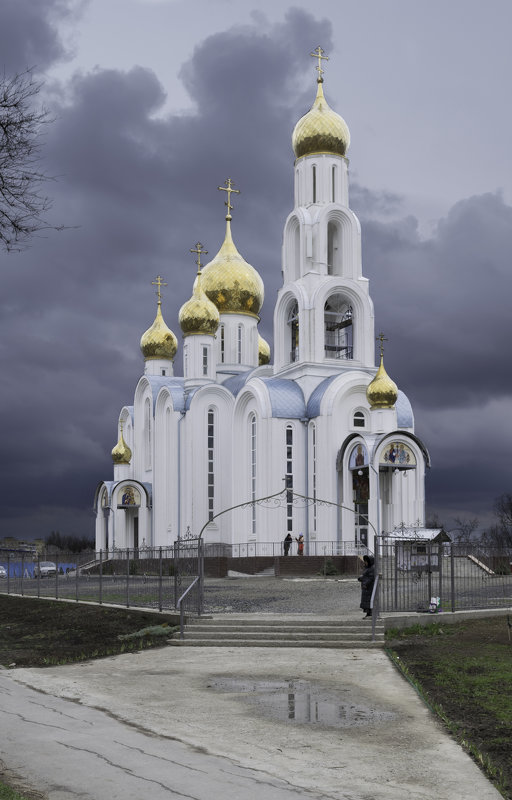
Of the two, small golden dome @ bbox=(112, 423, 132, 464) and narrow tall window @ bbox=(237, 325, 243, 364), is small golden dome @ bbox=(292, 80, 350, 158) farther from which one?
small golden dome @ bbox=(112, 423, 132, 464)

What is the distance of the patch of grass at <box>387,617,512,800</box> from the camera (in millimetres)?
8344

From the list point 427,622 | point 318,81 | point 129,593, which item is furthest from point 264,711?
point 318,81

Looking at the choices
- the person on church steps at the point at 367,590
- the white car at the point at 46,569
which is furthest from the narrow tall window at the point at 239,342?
the person on church steps at the point at 367,590

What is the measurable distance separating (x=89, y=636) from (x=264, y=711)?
7.91 m

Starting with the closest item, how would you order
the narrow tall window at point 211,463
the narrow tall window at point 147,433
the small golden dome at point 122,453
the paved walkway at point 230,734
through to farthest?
the paved walkway at point 230,734
the narrow tall window at point 211,463
the narrow tall window at point 147,433
the small golden dome at point 122,453

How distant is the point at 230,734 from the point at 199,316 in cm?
4189

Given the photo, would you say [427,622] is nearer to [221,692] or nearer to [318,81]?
[221,692]

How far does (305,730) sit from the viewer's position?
8961 mm

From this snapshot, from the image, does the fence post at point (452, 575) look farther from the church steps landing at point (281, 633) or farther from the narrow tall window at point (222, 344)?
the narrow tall window at point (222, 344)

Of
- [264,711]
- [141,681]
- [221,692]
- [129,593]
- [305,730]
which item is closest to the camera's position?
[305,730]

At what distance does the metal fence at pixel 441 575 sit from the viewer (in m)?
18.3

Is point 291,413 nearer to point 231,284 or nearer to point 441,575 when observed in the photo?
point 231,284

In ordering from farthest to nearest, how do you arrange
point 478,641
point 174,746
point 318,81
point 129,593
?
1. point 318,81
2. point 129,593
3. point 478,641
4. point 174,746

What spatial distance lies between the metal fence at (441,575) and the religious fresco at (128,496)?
112ft
